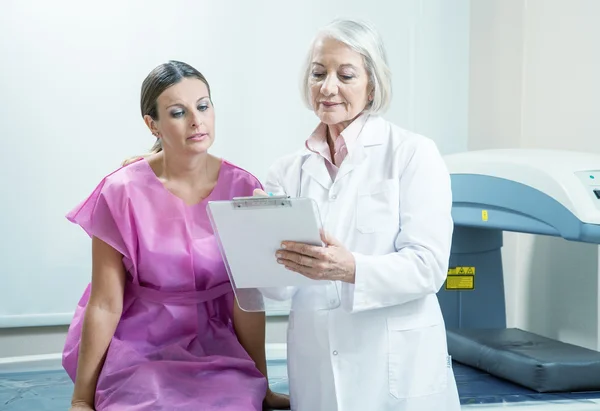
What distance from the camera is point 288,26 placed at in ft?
10.9

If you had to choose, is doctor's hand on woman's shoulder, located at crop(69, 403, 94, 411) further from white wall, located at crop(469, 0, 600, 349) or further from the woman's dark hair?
white wall, located at crop(469, 0, 600, 349)

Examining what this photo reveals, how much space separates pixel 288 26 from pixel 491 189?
1.24 m

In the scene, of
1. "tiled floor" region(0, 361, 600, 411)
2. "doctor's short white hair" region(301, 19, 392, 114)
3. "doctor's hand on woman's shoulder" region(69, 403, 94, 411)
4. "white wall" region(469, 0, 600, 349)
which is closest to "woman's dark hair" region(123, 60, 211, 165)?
"doctor's short white hair" region(301, 19, 392, 114)

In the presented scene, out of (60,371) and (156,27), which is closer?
(60,371)

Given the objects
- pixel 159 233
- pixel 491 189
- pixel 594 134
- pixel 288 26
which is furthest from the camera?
pixel 288 26

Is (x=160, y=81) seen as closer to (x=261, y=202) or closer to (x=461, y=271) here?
(x=261, y=202)

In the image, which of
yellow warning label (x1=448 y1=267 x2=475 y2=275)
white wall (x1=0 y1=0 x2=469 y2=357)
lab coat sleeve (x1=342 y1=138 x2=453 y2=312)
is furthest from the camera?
white wall (x1=0 y1=0 x2=469 y2=357)

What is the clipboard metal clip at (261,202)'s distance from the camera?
4.95 ft

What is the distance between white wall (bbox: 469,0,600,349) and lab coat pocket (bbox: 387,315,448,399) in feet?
4.53

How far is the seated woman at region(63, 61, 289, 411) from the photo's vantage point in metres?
1.83

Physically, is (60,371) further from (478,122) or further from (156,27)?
(478,122)

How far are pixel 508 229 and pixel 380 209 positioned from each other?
2.98 ft

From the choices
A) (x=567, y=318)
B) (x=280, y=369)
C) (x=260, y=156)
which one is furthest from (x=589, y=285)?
(x=260, y=156)

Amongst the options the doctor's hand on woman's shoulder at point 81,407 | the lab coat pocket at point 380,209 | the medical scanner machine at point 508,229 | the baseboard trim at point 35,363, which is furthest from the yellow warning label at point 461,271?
the doctor's hand on woman's shoulder at point 81,407
